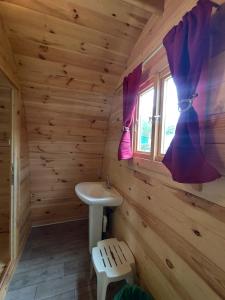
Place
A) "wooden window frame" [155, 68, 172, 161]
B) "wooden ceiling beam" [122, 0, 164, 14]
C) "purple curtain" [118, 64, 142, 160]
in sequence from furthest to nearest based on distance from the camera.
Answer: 1. "purple curtain" [118, 64, 142, 160]
2. "wooden window frame" [155, 68, 172, 161]
3. "wooden ceiling beam" [122, 0, 164, 14]

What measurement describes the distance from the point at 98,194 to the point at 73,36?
5.50 feet

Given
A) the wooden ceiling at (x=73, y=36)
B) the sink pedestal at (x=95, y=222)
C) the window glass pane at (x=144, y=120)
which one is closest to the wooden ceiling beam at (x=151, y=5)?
the wooden ceiling at (x=73, y=36)

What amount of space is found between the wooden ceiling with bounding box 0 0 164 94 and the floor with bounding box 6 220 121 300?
1.93 metres

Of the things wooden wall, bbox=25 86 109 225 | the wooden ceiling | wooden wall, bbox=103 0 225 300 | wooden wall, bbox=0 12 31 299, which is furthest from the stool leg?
the wooden ceiling

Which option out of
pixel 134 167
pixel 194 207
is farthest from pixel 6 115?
pixel 194 207

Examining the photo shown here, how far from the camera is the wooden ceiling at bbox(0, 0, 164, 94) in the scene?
4.44 ft

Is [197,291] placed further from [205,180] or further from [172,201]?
[205,180]

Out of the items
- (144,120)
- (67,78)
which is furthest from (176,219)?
(67,78)

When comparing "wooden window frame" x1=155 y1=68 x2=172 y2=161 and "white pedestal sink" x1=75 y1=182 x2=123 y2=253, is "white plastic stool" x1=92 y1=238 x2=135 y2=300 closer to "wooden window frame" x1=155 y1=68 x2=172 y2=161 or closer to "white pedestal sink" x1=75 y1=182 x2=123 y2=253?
"white pedestal sink" x1=75 y1=182 x2=123 y2=253

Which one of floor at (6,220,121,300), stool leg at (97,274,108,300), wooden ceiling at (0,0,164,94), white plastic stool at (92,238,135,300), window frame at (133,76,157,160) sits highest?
wooden ceiling at (0,0,164,94)

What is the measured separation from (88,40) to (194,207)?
1672 mm

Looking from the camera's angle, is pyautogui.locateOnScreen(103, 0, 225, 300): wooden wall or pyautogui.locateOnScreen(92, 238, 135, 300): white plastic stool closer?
pyautogui.locateOnScreen(103, 0, 225, 300): wooden wall

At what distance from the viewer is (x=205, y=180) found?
0.75 meters

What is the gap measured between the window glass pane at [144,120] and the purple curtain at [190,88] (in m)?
0.64
